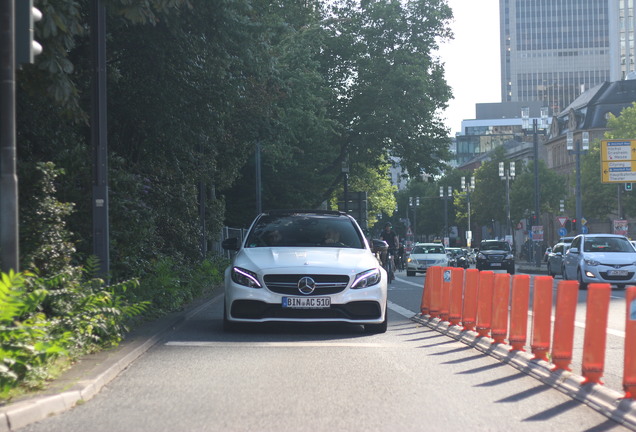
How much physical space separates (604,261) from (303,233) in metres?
16.0

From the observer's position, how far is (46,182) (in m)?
11.3

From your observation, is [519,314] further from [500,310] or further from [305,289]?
[305,289]

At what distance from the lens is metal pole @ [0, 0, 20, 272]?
8352 mm

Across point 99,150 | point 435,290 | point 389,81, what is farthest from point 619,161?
point 99,150

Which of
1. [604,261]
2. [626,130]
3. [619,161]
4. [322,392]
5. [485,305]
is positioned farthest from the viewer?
[626,130]

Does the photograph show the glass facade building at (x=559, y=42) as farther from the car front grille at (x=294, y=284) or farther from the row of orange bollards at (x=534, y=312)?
the car front grille at (x=294, y=284)

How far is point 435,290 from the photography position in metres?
15.8

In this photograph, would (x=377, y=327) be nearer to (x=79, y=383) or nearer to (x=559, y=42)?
(x=79, y=383)

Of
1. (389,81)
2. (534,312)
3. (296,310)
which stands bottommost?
(296,310)

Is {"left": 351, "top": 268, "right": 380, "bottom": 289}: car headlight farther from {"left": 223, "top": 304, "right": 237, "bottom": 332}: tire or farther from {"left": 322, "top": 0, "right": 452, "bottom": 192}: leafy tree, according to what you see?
{"left": 322, "top": 0, "right": 452, "bottom": 192}: leafy tree

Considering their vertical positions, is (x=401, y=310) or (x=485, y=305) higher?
(x=485, y=305)

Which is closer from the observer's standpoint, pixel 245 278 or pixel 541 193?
pixel 245 278

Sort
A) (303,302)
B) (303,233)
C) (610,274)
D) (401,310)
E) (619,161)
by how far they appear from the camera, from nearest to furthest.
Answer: (303,302), (303,233), (401,310), (610,274), (619,161)

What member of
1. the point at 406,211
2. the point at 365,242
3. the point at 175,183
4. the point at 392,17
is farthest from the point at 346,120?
the point at 406,211
